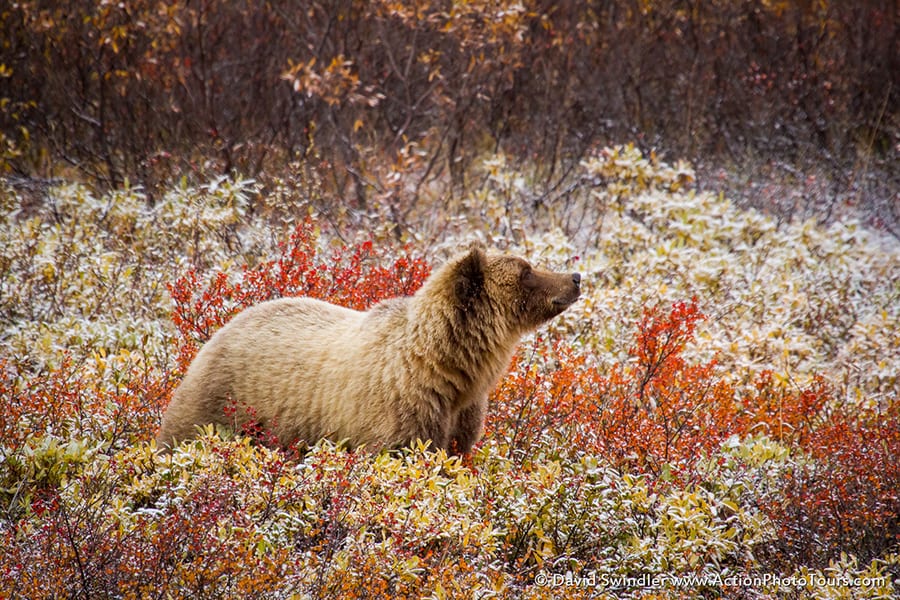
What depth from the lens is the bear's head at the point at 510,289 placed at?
441cm

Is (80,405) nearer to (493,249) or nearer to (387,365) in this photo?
(387,365)

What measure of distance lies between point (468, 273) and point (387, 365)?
0.62 metres

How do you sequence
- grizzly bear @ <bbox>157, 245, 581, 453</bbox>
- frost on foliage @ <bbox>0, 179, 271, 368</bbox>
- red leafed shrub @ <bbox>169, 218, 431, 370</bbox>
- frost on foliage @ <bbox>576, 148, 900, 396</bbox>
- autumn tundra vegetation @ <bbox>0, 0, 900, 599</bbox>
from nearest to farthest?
autumn tundra vegetation @ <bbox>0, 0, 900, 599</bbox> < grizzly bear @ <bbox>157, 245, 581, 453</bbox> < red leafed shrub @ <bbox>169, 218, 431, 370</bbox> < frost on foliage @ <bbox>0, 179, 271, 368</bbox> < frost on foliage @ <bbox>576, 148, 900, 396</bbox>

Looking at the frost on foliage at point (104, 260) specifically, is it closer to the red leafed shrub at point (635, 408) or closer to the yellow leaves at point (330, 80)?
the yellow leaves at point (330, 80)

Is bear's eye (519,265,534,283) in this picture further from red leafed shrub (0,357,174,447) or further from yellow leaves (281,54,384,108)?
yellow leaves (281,54,384,108)

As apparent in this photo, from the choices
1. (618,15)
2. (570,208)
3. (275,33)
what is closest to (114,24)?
(275,33)

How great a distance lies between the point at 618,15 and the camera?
12156mm

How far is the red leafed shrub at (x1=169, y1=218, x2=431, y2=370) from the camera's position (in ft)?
18.0

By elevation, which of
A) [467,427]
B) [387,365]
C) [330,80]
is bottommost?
[467,427]

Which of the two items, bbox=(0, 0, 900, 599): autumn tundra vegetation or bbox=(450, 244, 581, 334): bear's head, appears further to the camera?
bbox=(450, 244, 581, 334): bear's head

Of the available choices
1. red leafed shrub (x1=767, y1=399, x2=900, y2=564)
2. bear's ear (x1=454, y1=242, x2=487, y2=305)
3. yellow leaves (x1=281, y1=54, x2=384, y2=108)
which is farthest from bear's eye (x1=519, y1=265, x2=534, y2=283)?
yellow leaves (x1=281, y1=54, x2=384, y2=108)

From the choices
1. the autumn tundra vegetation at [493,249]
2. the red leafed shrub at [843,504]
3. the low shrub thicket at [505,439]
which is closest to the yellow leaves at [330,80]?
the autumn tundra vegetation at [493,249]

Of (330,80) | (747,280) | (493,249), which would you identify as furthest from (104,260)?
(747,280)

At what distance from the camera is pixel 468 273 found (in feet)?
14.5
